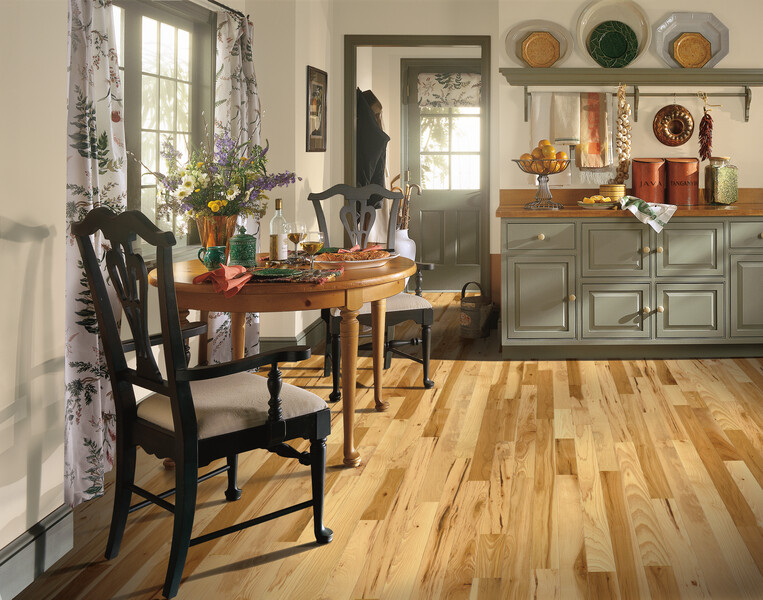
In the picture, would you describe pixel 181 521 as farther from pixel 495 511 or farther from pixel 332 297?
pixel 495 511

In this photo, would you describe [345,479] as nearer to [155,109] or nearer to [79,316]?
[79,316]

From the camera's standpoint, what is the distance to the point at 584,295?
4.94 metres

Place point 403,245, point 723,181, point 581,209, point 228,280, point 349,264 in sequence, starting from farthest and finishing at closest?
point 403,245
point 723,181
point 581,209
point 349,264
point 228,280

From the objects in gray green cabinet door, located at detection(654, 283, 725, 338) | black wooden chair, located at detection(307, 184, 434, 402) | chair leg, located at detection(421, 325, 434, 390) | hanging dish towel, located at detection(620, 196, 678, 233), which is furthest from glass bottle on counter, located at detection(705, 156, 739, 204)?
chair leg, located at detection(421, 325, 434, 390)

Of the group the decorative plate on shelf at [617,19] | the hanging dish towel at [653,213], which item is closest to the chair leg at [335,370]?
the hanging dish towel at [653,213]

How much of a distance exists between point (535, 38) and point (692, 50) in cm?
97

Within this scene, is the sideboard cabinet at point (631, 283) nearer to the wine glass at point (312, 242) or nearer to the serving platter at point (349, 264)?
the serving platter at point (349, 264)

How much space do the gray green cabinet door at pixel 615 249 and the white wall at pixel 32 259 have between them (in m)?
3.22

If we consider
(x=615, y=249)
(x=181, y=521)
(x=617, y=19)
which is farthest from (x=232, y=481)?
(x=617, y=19)

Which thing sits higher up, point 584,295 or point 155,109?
point 155,109

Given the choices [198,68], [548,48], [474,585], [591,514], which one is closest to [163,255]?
[474,585]

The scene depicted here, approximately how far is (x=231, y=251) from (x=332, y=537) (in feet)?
3.70

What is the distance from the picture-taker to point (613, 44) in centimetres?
527

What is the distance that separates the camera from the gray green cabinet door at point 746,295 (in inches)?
192
